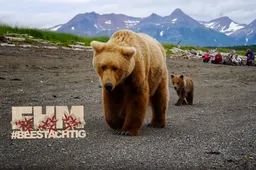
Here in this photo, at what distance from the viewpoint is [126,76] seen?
19.6 feet

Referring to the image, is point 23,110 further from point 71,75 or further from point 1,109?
point 71,75

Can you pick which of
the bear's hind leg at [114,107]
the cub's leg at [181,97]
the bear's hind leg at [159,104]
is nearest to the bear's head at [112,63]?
the bear's hind leg at [114,107]

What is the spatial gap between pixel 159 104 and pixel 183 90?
3.30m

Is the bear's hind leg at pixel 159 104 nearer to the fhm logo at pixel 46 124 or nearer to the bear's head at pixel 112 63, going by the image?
the fhm logo at pixel 46 124

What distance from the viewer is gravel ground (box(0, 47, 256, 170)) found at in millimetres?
4605

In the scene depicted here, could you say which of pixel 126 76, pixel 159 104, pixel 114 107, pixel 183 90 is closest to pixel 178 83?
pixel 183 90

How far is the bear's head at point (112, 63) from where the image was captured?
5.68 meters

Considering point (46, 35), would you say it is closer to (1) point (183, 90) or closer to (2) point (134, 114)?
(1) point (183, 90)

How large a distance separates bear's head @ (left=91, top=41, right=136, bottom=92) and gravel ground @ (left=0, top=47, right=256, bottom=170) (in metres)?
0.79

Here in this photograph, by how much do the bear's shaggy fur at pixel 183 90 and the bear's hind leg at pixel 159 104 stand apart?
9.67ft

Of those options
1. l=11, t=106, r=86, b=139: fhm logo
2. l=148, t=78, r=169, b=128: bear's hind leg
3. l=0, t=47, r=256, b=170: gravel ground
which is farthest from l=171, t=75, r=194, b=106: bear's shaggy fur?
l=11, t=106, r=86, b=139: fhm logo

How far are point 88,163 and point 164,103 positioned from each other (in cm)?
307

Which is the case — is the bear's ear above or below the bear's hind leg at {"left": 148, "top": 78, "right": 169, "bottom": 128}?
above

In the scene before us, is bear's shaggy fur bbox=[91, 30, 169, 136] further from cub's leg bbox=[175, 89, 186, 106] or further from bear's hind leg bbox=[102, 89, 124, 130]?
cub's leg bbox=[175, 89, 186, 106]
